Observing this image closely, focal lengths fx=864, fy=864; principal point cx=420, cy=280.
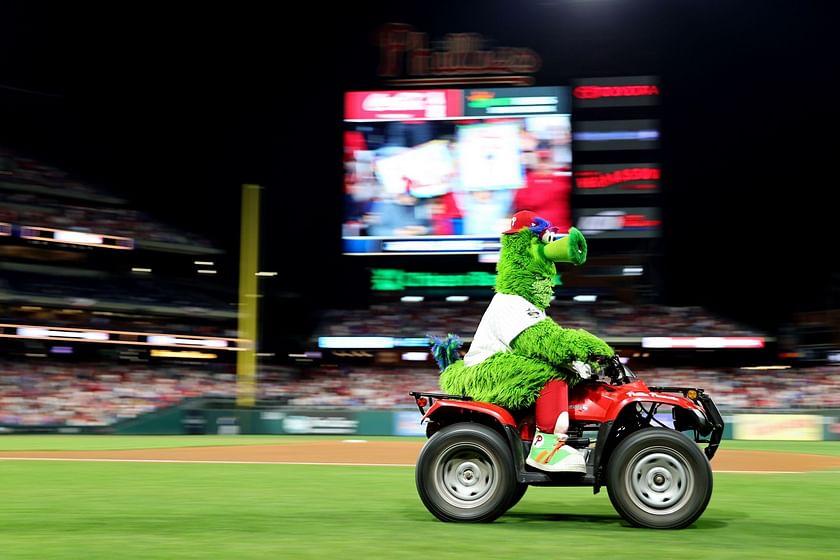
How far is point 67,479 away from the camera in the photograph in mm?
12297

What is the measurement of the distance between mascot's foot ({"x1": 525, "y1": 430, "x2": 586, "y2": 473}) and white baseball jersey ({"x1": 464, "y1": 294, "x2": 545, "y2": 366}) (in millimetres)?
819

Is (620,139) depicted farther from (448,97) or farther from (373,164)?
(373,164)

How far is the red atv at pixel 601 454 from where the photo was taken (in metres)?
6.60

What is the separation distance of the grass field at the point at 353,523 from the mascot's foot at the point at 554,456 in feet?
1.53

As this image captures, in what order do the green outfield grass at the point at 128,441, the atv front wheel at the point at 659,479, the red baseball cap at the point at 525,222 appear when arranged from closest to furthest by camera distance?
the atv front wheel at the point at 659,479
the red baseball cap at the point at 525,222
the green outfield grass at the point at 128,441

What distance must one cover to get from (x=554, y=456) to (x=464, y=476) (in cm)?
75

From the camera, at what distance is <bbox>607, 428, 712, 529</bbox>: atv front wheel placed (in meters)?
6.53

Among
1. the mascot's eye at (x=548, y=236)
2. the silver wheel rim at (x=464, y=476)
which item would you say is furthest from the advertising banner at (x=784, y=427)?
the silver wheel rim at (x=464, y=476)

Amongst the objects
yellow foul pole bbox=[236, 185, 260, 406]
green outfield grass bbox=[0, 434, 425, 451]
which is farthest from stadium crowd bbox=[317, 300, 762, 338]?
green outfield grass bbox=[0, 434, 425, 451]

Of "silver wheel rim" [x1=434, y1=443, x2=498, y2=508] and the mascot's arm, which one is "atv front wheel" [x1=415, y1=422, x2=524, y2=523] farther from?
the mascot's arm

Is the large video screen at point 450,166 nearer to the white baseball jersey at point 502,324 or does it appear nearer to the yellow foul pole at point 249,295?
the yellow foul pole at point 249,295

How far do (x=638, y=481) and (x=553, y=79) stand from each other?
123ft

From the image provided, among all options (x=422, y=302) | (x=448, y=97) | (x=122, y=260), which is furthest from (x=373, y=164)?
(x=122, y=260)

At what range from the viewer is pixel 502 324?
7.21m
